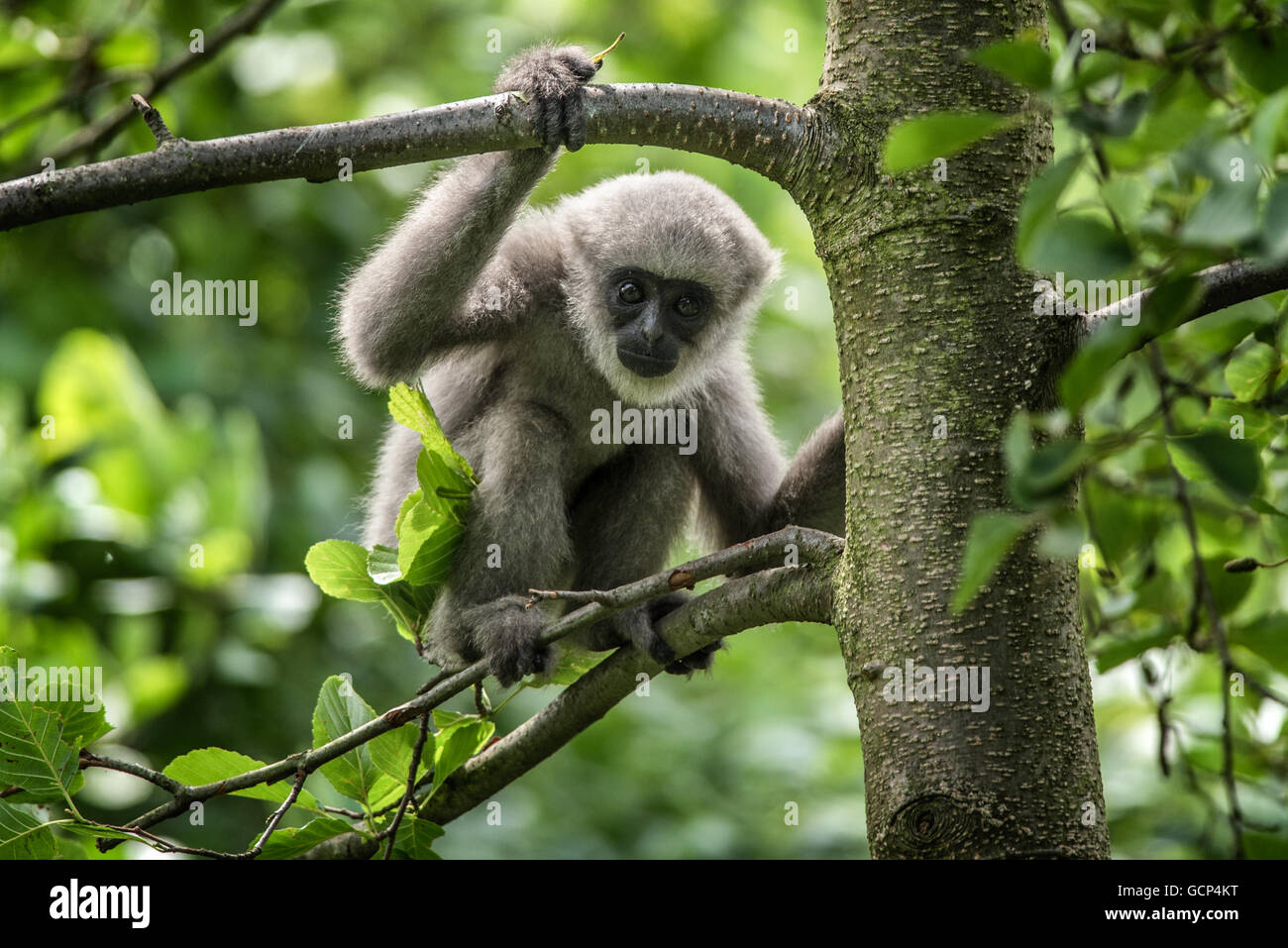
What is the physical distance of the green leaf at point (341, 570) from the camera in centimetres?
355

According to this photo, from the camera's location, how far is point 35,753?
2.88 meters

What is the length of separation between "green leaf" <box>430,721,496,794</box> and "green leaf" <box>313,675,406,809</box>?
0.43ft

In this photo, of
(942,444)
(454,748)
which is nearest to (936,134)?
(942,444)

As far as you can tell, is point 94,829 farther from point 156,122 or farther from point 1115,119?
point 1115,119

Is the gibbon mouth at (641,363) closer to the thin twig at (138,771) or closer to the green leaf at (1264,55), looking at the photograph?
the thin twig at (138,771)

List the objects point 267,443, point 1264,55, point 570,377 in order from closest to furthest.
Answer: point 1264,55, point 570,377, point 267,443

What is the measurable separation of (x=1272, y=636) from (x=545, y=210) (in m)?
3.81

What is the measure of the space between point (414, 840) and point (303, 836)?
318 millimetres

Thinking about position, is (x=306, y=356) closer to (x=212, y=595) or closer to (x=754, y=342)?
(x=212, y=595)

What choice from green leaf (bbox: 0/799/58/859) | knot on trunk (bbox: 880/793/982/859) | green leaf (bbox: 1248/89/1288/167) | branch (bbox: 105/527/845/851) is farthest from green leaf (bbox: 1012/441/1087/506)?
green leaf (bbox: 0/799/58/859)

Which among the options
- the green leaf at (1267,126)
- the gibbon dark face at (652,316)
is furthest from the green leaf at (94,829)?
the gibbon dark face at (652,316)

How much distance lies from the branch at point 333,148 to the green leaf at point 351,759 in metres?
1.43

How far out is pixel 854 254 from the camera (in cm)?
299
